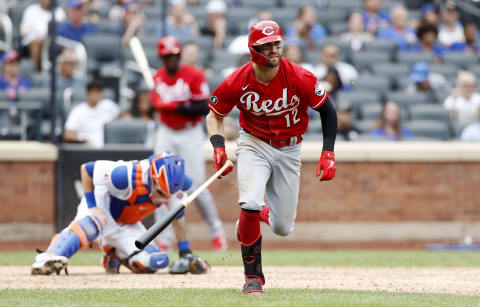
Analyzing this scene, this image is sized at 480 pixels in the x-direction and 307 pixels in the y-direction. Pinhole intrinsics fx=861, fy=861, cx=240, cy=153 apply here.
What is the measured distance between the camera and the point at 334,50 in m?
12.3

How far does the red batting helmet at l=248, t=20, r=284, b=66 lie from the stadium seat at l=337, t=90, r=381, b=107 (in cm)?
682

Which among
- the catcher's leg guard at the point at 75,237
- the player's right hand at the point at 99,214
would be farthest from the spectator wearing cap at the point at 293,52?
the catcher's leg guard at the point at 75,237

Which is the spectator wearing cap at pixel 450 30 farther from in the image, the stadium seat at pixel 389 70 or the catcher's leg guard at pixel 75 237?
the catcher's leg guard at pixel 75 237

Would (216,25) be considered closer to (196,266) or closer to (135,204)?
(135,204)

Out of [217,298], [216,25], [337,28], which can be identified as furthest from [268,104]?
[337,28]

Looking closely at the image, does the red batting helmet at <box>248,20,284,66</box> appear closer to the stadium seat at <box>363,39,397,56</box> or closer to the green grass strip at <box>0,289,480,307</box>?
the green grass strip at <box>0,289,480,307</box>

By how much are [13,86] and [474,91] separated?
6.79 m

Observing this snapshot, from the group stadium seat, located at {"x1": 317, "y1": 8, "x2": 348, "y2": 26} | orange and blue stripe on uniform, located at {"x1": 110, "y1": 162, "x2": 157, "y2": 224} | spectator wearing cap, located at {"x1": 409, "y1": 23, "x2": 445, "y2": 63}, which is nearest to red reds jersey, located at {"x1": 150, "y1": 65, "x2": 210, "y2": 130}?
orange and blue stripe on uniform, located at {"x1": 110, "y1": 162, "x2": 157, "y2": 224}

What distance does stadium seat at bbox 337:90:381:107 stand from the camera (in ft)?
41.7

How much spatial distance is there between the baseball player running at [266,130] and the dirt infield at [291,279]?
60cm

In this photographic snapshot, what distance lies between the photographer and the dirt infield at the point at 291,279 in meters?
6.53

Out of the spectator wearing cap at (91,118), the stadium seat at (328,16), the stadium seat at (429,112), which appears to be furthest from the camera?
the stadium seat at (328,16)

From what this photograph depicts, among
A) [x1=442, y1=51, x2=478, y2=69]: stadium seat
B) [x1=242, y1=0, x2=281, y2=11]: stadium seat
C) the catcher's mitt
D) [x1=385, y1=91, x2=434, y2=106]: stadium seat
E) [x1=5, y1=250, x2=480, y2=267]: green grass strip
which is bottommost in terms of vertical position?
[x1=5, y1=250, x2=480, y2=267]: green grass strip

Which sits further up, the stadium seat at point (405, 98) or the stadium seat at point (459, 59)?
the stadium seat at point (459, 59)
